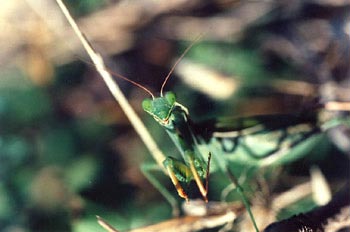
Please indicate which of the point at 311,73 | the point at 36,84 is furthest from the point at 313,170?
the point at 36,84

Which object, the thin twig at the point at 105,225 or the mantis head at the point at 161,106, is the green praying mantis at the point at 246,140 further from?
the thin twig at the point at 105,225

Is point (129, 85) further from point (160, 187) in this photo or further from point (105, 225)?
point (105, 225)

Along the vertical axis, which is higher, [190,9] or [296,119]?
[190,9]

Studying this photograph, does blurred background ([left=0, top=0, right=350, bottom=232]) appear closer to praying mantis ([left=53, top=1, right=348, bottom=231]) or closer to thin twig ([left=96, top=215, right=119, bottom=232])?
thin twig ([left=96, top=215, right=119, bottom=232])

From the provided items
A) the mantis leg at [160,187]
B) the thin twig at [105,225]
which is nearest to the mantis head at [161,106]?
the mantis leg at [160,187]

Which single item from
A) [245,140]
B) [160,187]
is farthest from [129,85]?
[245,140]

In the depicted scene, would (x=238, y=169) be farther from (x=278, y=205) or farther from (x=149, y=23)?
(x=149, y=23)
